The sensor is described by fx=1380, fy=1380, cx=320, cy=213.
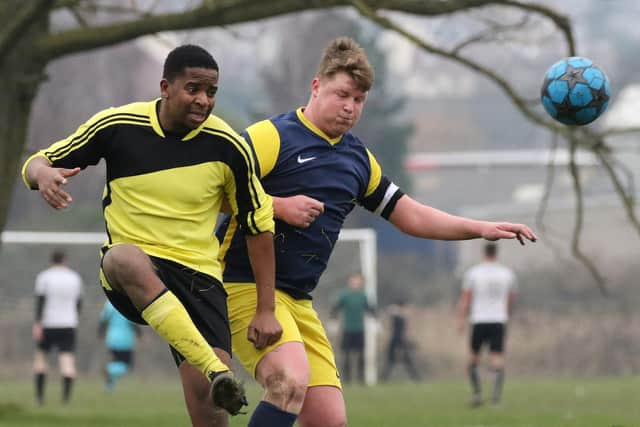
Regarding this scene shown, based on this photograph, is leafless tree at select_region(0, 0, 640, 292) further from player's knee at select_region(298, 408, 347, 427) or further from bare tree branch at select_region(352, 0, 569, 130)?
player's knee at select_region(298, 408, 347, 427)

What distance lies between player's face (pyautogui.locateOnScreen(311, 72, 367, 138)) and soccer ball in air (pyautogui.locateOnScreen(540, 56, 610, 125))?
5.33ft

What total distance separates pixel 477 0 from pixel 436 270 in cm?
2129

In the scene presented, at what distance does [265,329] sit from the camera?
19.5ft

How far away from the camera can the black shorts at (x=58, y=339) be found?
17.1 meters

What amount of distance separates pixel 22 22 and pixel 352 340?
11.4 m

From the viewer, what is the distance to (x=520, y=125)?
81.4 meters

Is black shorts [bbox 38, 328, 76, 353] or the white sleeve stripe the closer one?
the white sleeve stripe

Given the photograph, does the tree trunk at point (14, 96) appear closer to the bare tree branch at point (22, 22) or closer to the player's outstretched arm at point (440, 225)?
the bare tree branch at point (22, 22)

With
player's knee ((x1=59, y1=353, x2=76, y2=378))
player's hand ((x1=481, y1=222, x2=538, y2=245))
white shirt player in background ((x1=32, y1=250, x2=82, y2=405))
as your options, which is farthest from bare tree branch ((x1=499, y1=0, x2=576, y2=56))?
player's knee ((x1=59, y1=353, x2=76, y2=378))

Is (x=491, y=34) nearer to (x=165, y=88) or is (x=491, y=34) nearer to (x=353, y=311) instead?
(x=165, y=88)

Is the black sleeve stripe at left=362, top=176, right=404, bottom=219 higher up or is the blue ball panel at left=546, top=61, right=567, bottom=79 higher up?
the blue ball panel at left=546, top=61, right=567, bottom=79

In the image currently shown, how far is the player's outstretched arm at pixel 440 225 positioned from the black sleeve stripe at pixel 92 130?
144 centimetres

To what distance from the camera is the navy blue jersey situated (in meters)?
6.25

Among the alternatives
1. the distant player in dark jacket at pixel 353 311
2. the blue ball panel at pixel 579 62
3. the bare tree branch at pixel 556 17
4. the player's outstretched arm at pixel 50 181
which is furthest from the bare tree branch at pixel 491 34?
the distant player in dark jacket at pixel 353 311
